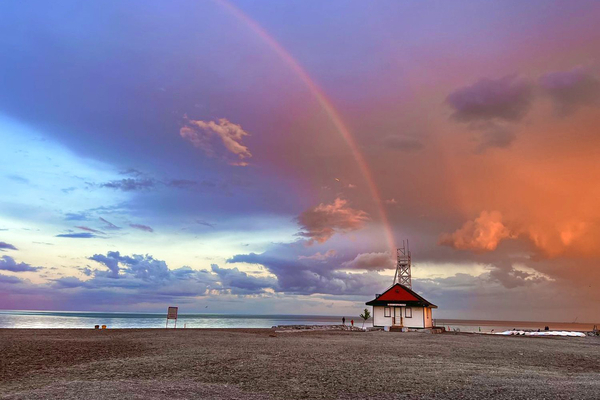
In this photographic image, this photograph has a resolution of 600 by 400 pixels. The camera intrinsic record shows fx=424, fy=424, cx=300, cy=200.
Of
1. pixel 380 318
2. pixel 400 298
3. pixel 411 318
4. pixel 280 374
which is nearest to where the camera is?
pixel 280 374

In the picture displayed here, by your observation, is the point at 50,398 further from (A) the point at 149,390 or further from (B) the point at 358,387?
(B) the point at 358,387

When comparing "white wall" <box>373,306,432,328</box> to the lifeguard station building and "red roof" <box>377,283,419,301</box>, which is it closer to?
the lifeguard station building

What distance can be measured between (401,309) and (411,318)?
165 cm

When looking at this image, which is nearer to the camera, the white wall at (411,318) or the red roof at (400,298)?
the white wall at (411,318)

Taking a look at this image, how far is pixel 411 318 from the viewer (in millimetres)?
54875

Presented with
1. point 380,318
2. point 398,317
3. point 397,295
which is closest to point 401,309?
point 398,317

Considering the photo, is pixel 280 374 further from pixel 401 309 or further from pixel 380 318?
pixel 380 318

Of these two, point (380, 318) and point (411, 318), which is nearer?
point (411, 318)

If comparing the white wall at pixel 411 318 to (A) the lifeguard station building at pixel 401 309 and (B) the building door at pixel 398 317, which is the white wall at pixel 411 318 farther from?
(B) the building door at pixel 398 317

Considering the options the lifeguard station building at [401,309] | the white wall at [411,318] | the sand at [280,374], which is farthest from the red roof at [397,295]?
the sand at [280,374]

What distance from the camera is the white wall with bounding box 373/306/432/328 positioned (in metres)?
54.5

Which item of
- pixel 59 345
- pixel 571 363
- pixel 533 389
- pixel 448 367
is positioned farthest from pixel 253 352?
pixel 571 363

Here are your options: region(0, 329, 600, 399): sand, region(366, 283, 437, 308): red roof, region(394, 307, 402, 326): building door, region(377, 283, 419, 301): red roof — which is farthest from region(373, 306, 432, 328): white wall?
region(0, 329, 600, 399): sand

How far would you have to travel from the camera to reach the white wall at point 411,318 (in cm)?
5447
